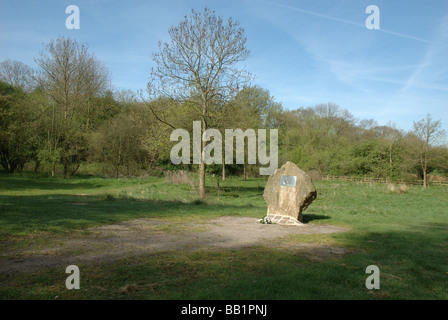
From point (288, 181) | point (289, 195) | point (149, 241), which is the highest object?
point (288, 181)

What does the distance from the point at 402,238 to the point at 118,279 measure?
24.0ft

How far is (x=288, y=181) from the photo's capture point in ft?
37.1

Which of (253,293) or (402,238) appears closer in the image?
(253,293)

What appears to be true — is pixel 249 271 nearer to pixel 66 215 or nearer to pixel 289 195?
pixel 289 195

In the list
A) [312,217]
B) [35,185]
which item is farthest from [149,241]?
[35,185]

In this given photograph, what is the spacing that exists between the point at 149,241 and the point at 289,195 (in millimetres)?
5433

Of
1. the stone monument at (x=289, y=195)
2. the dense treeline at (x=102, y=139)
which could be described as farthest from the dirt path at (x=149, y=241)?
the dense treeline at (x=102, y=139)

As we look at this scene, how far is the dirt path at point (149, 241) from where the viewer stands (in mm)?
5910
